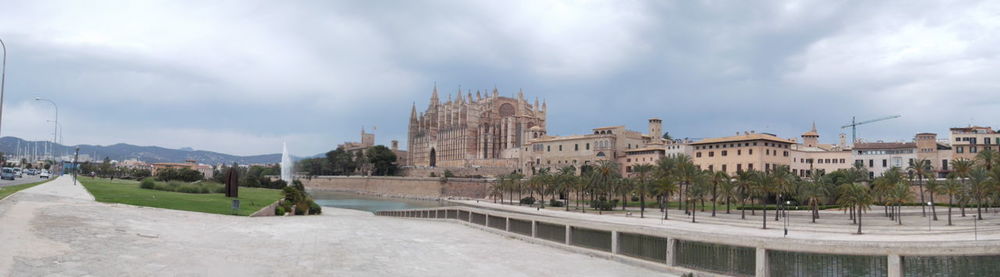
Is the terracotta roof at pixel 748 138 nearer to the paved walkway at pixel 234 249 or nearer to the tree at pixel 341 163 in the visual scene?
the paved walkway at pixel 234 249

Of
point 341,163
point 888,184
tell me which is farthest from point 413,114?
point 888,184

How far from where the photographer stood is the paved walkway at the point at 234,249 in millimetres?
12742

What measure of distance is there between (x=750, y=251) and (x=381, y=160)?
125m

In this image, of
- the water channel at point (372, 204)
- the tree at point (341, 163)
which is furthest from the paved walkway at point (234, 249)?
the tree at point (341, 163)

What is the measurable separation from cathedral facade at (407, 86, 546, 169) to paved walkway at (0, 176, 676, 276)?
9406cm

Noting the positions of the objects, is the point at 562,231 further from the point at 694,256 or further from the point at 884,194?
the point at 884,194

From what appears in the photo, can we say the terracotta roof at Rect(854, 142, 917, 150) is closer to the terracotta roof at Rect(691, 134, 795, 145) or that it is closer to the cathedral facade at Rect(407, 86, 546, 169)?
the terracotta roof at Rect(691, 134, 795, 145)

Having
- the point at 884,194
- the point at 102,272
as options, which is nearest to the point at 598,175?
the point at 884,194

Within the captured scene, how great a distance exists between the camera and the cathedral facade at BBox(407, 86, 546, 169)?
128250 millimetres

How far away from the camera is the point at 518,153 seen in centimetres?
11888

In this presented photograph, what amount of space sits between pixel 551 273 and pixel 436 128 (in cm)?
14638

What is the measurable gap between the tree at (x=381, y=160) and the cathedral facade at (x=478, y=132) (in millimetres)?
12338

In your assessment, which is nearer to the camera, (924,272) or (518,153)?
(924,272)

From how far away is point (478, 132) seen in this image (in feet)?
458
